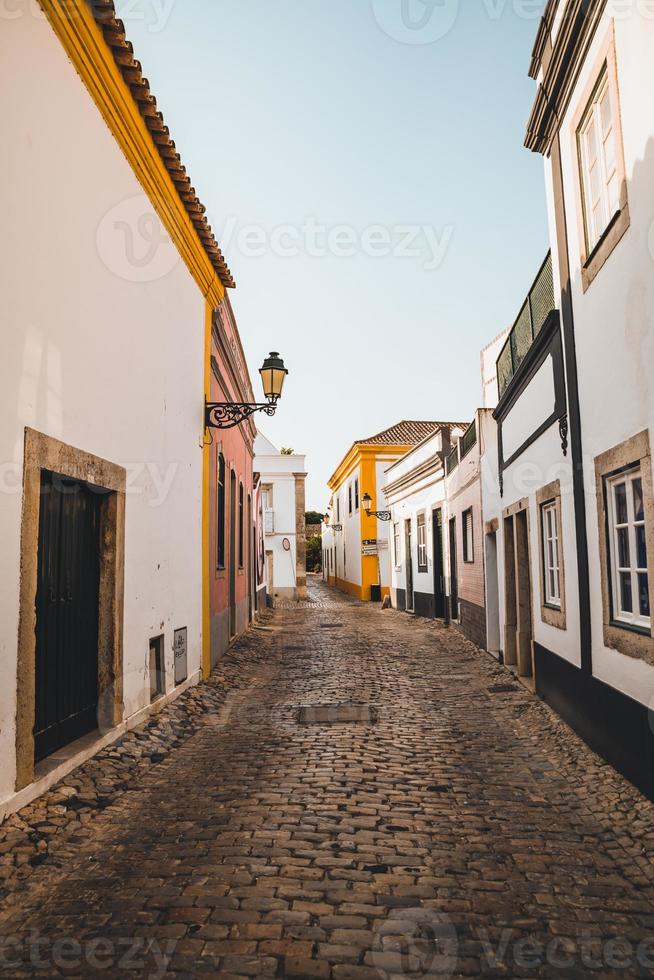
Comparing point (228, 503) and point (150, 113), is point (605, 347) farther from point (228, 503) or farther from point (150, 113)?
point (228, 503)

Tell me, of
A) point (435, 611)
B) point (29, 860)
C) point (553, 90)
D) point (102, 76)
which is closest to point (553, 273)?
point (553, 90)

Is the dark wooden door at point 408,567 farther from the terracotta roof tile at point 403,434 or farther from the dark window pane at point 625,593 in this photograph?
the dark window pane at point 625,593

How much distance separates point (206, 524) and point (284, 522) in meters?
19.5

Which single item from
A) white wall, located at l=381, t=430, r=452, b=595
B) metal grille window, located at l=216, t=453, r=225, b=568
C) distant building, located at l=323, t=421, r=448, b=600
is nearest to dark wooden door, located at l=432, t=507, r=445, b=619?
white wall, located at l=381, t=430, r=452, b=595

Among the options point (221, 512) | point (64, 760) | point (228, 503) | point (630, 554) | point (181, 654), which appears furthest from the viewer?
point (228, 503)

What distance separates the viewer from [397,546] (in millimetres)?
21594

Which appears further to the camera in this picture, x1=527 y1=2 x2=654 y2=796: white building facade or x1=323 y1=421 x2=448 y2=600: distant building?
x1=323 y1=421 x2=448 y2=600: distant building

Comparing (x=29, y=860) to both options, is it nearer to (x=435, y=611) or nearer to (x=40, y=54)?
(x=40, y=54)

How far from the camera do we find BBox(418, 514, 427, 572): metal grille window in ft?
59.2

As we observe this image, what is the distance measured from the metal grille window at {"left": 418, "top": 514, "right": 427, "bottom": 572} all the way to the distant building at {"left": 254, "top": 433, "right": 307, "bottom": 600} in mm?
9656

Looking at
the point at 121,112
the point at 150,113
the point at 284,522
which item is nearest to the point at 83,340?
the point at 121,112

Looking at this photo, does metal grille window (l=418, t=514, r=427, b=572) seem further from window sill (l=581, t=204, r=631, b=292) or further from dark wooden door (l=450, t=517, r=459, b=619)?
window sill (l=581, t=204, r=631, b=292)

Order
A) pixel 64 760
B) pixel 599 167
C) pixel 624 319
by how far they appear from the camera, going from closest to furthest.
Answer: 1. pixel 64 760
2. pixel 624 319
3. pixel 599 167

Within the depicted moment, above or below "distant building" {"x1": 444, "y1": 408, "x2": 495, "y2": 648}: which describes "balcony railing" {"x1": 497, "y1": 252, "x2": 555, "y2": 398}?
above
